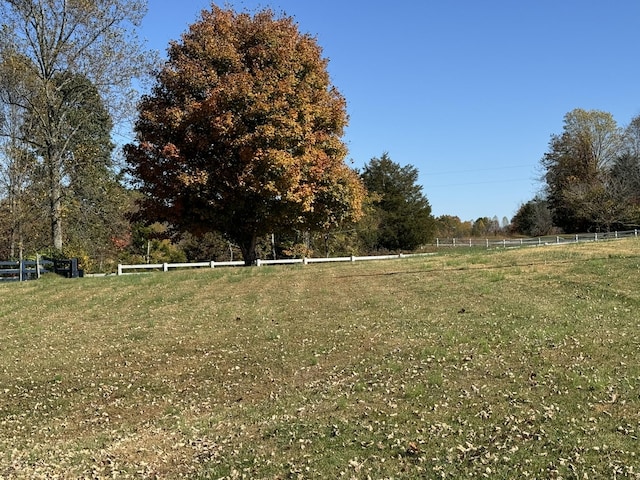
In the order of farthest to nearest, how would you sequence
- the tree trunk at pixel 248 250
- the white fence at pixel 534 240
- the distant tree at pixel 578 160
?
the distant tree at pixel 578 160
the white fence at pixel 534 240
the tree trunk at pixel 248 250

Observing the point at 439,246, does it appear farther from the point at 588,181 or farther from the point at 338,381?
the point at 338,381

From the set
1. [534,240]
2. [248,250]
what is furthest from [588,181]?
[248,250]

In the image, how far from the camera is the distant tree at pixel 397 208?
55188mm

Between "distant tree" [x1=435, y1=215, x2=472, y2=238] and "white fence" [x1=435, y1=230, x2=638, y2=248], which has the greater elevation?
"distant tree" [x1=435, y1=215, x2=472, y2=238]

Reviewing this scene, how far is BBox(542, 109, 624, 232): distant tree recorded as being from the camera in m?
67.3

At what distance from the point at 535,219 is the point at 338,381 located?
7698 cm

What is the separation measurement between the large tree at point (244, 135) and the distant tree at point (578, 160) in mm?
48357

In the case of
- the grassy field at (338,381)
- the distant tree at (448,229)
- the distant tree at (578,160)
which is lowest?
the grassy field at (338,381)

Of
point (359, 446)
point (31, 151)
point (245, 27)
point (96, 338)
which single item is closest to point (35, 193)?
point (31, 151)

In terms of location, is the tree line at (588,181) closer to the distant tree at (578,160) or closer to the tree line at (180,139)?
the distant tree at (578,160)

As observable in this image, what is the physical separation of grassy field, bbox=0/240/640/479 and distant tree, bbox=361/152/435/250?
38.7m

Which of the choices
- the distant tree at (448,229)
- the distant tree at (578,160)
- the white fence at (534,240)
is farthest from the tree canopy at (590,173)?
the distant tree at (448,229)

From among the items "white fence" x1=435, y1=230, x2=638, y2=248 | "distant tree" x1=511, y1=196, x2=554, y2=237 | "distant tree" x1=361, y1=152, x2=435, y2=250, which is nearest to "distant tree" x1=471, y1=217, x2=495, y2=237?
"distant tree" x1=511, y1=196, x2=554, y2=237

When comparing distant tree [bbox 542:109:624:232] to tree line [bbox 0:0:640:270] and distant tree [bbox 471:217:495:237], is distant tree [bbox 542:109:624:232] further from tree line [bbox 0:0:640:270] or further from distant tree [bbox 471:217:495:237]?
tree line [bbox 0:0:640:270]
